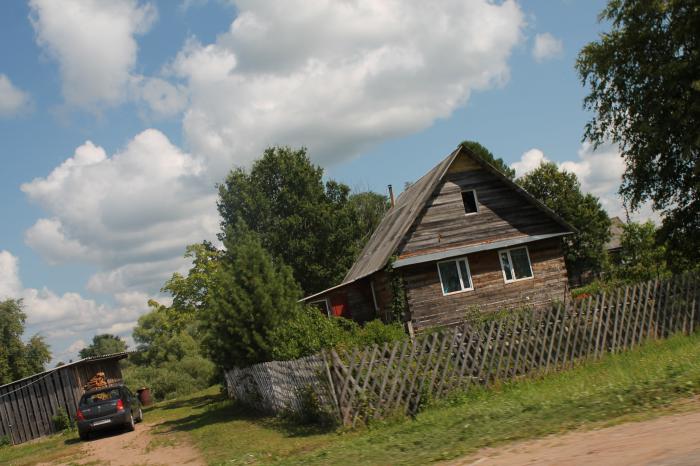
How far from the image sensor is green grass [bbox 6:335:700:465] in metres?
9.24

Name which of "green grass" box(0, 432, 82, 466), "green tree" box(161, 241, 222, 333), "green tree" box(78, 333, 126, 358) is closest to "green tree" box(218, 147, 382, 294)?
"green tree" box(161, 241, 222, 333)

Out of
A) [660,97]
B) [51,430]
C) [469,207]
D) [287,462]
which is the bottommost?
[51,430]

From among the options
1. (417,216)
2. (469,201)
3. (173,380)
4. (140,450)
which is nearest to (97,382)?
(140,450)

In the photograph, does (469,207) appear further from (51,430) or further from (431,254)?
(51,430)

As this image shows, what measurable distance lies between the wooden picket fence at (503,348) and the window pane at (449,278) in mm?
11337

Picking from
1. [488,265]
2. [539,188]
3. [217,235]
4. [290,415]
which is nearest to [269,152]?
[217,235]

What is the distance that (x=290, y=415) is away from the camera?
673 inches

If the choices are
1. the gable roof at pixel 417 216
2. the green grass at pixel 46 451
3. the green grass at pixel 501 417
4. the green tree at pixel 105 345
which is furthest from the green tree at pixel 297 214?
the green tree at pixel 105 345

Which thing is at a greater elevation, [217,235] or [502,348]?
[217,235]

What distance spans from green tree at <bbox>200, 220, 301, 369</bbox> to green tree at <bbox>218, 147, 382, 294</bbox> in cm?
2540

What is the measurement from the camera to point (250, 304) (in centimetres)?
2134

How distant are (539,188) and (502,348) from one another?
44.7 meters

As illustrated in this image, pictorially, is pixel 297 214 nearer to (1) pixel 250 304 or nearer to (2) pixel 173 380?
(2) pixel 173 380

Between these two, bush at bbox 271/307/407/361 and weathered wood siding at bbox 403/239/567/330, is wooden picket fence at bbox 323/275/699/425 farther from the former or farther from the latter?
weathered wood siding at bbox 403/239/567/330
